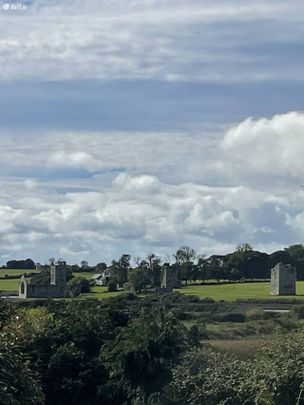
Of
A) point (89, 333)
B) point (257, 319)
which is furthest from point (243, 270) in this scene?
point (89, 333)

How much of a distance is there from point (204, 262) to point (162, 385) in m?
80.7

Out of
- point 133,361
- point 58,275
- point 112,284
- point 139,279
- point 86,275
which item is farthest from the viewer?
point 86,275

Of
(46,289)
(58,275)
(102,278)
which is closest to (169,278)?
(58,275)

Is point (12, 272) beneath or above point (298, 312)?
above

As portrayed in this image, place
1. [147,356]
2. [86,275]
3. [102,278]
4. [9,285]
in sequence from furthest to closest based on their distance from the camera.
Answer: [86,275]
[102,278]
[9,285]
[147,356]

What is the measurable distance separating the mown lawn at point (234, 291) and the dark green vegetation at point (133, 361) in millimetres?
41289

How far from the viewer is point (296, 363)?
26.8 metres

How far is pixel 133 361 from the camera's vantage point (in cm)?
3522

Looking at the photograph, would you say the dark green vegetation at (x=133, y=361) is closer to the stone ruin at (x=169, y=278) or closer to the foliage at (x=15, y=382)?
the foliage at (x=15, y=382)

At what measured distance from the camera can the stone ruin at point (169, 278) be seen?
97844mm

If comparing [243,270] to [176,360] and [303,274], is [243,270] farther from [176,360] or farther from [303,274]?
[176,360]

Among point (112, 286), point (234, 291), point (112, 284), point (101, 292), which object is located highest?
point (112, 284)

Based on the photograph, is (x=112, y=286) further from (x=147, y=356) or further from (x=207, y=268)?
(x=147, y=356)

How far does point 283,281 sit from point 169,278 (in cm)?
1041
